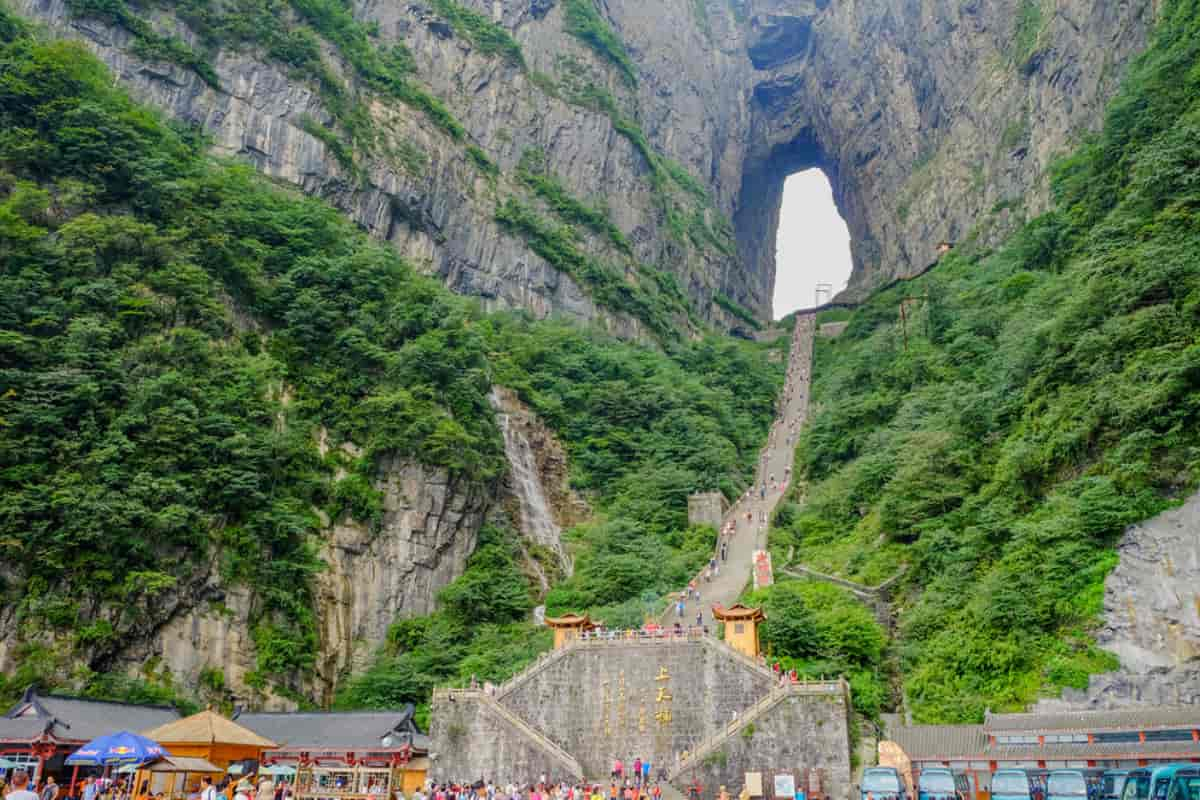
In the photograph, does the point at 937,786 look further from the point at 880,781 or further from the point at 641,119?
the point at 641,119

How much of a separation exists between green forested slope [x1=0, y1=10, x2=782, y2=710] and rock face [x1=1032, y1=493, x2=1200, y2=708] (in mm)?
16417

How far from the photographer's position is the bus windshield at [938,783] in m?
20.9

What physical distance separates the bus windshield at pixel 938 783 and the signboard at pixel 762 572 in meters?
12.2

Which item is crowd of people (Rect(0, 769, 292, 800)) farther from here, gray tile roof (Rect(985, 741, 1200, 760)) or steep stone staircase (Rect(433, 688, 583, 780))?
gray tile roof (Rect(985, 741, 1200, 760))

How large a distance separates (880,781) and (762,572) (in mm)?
13629

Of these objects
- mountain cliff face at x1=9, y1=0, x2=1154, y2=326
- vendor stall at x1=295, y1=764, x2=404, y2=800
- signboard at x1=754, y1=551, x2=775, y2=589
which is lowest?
vendor stall at x1=295, y1=764, x2=404, y2=800

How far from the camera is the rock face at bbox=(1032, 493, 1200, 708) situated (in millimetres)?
21578

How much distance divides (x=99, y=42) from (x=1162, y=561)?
51578 mm

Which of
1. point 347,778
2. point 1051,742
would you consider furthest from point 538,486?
point 1051,742

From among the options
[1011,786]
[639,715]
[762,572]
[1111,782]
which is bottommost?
[1011,786]

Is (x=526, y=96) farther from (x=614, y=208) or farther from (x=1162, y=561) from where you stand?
(x=1162, y=561)

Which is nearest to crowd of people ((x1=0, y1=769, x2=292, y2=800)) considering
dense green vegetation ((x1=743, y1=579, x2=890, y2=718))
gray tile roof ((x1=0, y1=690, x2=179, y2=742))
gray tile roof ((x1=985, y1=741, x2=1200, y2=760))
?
gray tile roof ((x1=0, y1=690, x2=179, y2=742))

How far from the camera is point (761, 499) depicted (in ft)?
148

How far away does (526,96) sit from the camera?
230 ft
